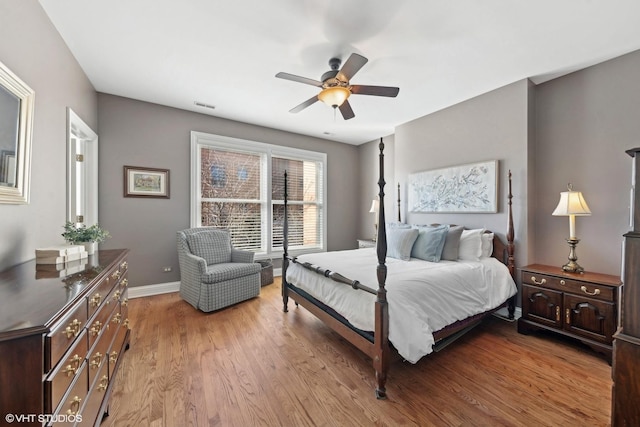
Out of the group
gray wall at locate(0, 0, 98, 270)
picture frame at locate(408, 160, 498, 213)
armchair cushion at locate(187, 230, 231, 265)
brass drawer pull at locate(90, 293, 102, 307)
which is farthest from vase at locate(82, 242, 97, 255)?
picture frame at locate(408, 160, 498, 213)

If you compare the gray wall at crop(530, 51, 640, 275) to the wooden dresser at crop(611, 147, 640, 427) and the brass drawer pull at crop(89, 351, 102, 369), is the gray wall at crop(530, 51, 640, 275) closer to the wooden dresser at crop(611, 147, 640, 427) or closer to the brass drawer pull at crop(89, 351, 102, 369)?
the wooden dresser at crop(611, 147, 640, 427)

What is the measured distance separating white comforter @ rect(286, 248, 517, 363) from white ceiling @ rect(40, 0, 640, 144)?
204 cm

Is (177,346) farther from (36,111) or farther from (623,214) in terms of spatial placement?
(623,214)

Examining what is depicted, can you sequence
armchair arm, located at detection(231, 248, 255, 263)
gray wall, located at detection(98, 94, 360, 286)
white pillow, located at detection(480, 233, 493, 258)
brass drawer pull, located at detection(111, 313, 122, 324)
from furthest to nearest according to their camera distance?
1. armchair arm, located at detection(231, 248, 255, 263)
2. gray wall, located at detection(98, 94, 360, 286)
3. white pillow, located at detection(480, 233, 493, 258)
4. brass drawer pull, located at detection(111, 313, 122, 324)

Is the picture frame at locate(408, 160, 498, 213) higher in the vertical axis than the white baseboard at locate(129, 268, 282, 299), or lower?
higher

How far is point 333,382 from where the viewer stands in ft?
6.16

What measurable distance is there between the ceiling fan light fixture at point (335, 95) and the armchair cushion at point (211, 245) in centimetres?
247

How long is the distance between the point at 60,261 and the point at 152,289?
7.59ft

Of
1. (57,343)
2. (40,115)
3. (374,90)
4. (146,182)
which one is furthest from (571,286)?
(146,182)

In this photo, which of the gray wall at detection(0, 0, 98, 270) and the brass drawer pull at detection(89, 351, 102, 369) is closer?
the brass drawer pull at detection(89, 351, 102, 369)

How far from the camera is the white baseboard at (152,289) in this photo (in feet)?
11.7

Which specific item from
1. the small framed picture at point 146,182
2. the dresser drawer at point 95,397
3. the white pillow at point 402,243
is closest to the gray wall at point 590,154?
the white pillow at point 402,243

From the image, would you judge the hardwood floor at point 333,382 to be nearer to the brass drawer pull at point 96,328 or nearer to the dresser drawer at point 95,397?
the dresser drawer at point 95,397

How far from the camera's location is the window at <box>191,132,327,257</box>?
4.12 meters
